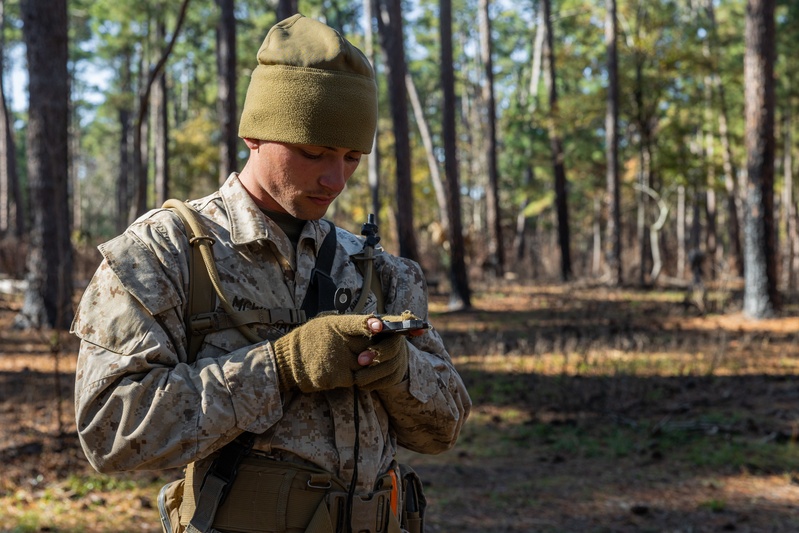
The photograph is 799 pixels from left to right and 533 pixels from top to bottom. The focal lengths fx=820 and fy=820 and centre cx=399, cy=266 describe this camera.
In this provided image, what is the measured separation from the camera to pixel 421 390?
214 cm

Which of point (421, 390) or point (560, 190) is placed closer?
point (421, 390)

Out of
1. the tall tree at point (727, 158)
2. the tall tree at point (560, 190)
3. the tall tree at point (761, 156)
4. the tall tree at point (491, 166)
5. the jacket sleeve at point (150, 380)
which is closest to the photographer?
the jacket sleeve at point (150, 380)

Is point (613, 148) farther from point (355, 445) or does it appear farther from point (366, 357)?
point (366, 357)

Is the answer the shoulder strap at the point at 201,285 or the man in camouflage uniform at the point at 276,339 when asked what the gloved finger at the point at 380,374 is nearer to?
the man in camouflage uniform at the point at 276,339

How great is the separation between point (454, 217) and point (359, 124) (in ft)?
46.7

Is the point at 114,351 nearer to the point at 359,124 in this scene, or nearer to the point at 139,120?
the point at 359,124

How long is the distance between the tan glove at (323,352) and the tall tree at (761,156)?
1286 cm

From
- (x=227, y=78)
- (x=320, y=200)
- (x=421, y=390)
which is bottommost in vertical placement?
(x=421, y=390)

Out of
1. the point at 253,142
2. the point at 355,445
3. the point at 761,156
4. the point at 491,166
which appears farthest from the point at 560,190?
the point at 355,445

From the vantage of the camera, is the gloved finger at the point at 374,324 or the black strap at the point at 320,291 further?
the black strap at the point at 320,291

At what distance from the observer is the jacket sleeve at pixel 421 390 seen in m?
2.15

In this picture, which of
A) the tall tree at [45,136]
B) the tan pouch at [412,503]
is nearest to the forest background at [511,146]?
the tall tree at [45,136]

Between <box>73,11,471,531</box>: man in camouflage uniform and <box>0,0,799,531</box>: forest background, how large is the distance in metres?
4.59

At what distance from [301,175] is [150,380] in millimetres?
636
